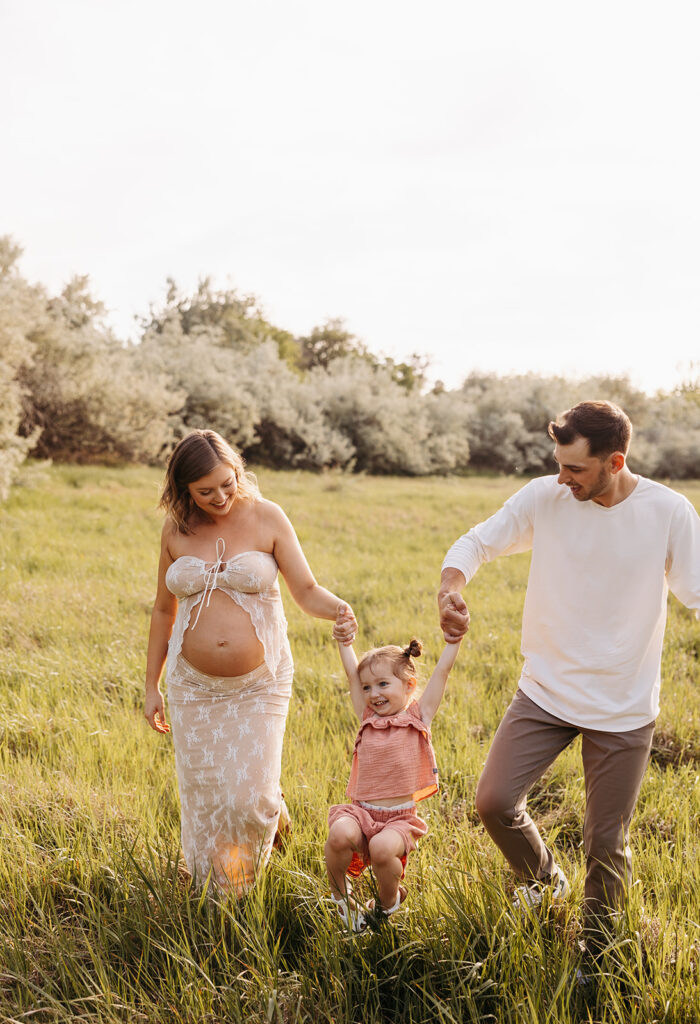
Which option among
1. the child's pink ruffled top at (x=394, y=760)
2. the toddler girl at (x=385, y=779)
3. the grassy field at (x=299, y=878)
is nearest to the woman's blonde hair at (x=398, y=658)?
the toddler girl at (x=385, y=779)

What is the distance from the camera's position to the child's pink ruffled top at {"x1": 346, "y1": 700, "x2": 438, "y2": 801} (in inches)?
119

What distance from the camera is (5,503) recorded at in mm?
14375

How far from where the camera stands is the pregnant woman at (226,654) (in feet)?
11.5

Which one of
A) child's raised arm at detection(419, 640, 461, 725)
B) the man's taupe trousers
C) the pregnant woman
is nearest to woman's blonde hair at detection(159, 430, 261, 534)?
the pregnant woman

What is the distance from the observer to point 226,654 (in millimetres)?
3555

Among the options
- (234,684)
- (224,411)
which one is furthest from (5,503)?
(234,684)

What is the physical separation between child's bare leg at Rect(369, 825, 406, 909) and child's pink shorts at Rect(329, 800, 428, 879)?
33 millimetres

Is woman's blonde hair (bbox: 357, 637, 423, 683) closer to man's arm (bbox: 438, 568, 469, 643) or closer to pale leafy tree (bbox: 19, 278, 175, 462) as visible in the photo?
man's arm (bbox: 438, 568, 469, 643)

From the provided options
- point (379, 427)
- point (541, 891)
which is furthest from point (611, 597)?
point (379, 427)

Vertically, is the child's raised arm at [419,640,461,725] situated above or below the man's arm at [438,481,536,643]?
below

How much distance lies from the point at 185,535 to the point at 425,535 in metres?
10.7

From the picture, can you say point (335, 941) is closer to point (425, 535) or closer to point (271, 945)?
point (271, 945)

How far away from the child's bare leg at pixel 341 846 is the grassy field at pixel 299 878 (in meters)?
0.21

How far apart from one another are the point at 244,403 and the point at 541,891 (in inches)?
866
